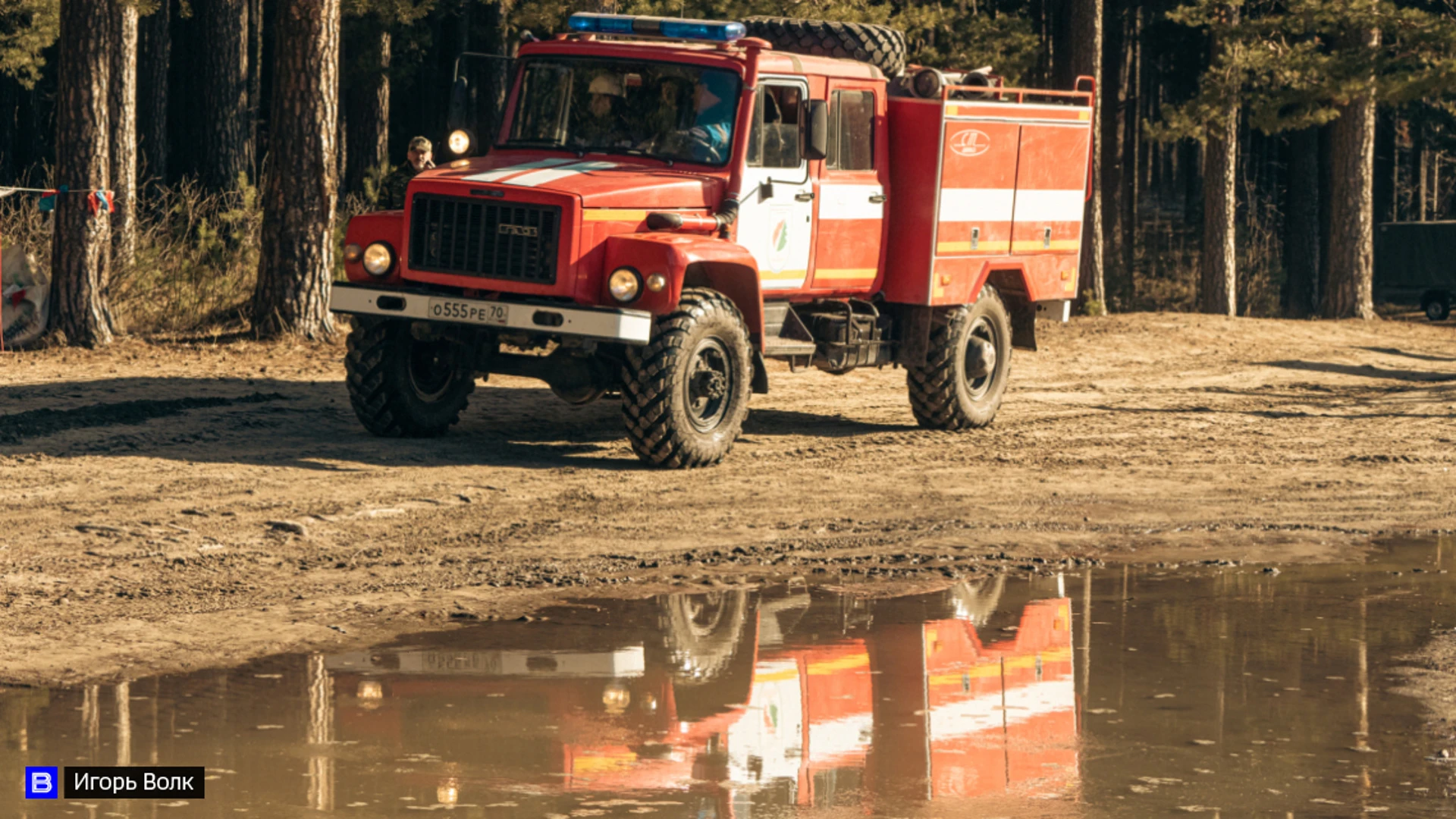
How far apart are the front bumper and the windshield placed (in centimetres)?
154

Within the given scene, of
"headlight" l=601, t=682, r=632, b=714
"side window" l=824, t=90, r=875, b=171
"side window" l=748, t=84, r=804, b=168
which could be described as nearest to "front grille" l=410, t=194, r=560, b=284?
"side window" l=748, t=84, r=804, b=168

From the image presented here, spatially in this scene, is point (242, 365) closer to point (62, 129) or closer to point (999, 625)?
point (62, 129)

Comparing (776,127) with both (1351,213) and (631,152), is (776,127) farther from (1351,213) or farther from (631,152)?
(1351,213)

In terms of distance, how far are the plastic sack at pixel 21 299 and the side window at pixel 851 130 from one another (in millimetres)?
8328

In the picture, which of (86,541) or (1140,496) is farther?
(1140,496)

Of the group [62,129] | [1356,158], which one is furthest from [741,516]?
[1356,158]

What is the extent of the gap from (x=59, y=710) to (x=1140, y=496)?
7.51 m

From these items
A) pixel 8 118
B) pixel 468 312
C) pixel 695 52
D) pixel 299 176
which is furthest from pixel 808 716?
pixel 8 118

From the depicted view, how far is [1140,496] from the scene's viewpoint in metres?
12.2

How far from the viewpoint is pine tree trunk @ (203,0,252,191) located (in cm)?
3120

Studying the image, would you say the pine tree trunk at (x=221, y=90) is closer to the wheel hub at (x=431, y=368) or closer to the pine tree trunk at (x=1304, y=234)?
the wheel hub at (x=431, y=368)

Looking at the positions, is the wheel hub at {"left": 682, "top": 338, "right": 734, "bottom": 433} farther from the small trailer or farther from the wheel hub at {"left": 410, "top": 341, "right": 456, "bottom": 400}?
the small trailer

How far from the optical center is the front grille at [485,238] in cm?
1216

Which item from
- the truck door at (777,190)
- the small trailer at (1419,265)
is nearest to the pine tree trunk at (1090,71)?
the small trailer at (1419,265)
